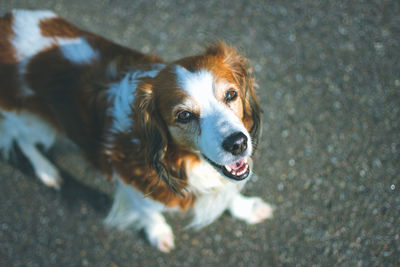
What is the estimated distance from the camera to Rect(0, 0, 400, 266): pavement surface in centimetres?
287

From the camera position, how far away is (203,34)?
3.61m

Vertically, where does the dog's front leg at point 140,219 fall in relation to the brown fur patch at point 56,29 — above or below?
below

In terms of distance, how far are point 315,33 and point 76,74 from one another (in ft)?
8.53

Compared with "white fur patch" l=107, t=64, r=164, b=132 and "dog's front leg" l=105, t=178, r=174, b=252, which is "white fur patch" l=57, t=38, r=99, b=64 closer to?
"white fur patch" l=107, t=64, r=164, b=132

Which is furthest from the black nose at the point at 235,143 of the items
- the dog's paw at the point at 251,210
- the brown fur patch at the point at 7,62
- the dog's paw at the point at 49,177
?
the dog's paw at the point at 49,177

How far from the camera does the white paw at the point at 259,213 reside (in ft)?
9.57

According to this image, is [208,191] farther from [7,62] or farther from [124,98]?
[7,62]

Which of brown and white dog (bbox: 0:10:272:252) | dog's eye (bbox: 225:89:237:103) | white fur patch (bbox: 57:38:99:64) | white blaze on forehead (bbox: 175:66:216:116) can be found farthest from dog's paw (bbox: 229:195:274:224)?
white fur patch (bbox: 57:38:99:64)

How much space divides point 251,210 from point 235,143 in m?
1.42

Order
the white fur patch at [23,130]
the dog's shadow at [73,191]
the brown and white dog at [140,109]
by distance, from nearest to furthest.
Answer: the brown and white dog at [140,109] < the white fur patch at [23,130] < the dog's shadow at [73,191]

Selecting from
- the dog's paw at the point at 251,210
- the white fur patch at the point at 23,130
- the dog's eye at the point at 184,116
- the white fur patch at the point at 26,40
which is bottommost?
the white fur patch at the point at 23,130

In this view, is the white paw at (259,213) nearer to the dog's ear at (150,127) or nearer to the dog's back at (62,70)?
the dog's ear at (150,127)

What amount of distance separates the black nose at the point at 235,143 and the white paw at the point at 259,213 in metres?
1.35

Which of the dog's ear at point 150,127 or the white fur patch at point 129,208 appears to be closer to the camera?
the dog's ear at point 150,127
